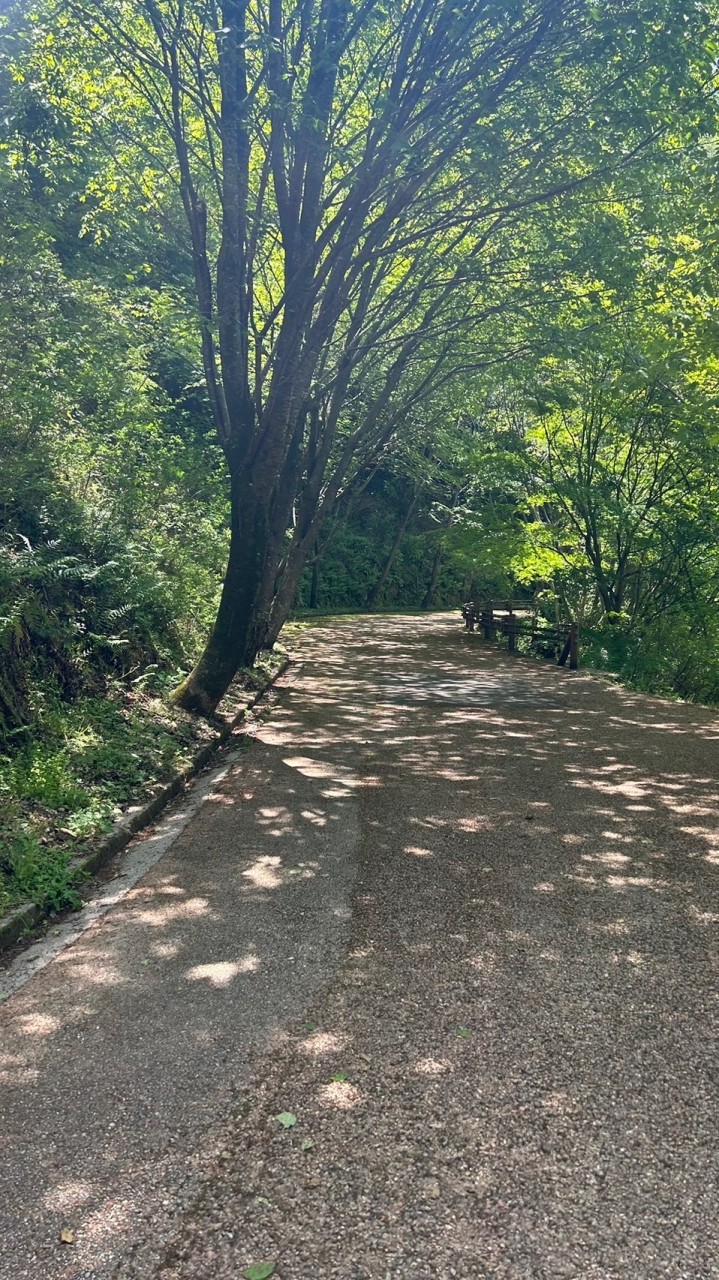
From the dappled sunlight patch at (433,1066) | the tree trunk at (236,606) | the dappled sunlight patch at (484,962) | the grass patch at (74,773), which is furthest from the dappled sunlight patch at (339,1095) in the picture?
the tree trunk at (236,606)

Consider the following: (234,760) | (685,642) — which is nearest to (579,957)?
(234,760)

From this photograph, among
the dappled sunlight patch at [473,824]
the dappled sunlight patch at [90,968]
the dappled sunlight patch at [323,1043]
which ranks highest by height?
the dappled sunlight patch at [323,1043]

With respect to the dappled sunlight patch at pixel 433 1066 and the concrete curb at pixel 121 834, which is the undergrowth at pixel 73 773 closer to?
the concrete curb at pixel 121 834

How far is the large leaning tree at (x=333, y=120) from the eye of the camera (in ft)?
27.0

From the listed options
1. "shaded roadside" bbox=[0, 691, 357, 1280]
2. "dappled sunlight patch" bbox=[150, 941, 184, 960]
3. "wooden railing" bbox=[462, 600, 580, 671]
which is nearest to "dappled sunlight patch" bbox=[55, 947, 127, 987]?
"shaded roadside" bbox=[0, 691, 357, 1280]

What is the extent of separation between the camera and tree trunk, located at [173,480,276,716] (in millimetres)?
9594

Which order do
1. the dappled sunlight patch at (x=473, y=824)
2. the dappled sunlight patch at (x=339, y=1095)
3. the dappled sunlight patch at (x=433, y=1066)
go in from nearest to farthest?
the dappled sunlight patch at (x=339, y=1095)
the dappled sunlight patch at (x=433, y=1066)
the dappled sunlight patch at (x=473, y=824)

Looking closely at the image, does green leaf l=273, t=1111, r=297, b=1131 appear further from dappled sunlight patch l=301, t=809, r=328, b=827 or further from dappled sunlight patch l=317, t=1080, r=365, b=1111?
dappled sunlight patch l=301, t=809, r=328, b=827

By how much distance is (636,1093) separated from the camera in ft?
9.98

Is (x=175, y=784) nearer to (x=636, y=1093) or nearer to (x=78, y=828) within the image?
(x=78, y=828)

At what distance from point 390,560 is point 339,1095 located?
122 feet

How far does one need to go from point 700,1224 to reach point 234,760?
689cm

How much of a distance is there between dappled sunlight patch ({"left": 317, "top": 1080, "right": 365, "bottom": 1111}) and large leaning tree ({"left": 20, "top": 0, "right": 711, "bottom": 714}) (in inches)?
270

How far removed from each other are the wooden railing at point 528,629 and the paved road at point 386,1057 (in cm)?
1121
